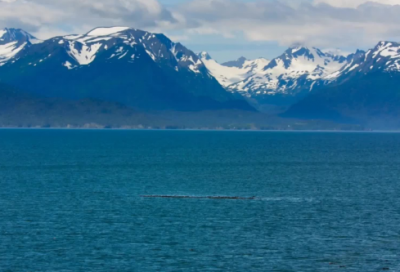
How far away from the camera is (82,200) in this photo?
103062mm

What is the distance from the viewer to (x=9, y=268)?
63.4 m

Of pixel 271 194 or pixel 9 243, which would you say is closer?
pixel 9 243

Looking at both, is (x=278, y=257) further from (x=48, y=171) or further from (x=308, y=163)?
(x=308, y=163)

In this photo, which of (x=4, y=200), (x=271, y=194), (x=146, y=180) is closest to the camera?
(x=4, y=200)

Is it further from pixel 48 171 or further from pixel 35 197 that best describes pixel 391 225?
pixel 48 171

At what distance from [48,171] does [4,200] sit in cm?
4955

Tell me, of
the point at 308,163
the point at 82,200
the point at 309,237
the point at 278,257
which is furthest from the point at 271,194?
the point at 308,163

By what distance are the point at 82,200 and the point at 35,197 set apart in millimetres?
7130

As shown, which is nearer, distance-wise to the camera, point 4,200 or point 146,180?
point 4,200

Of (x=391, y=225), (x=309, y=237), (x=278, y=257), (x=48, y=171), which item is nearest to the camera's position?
(x=278, y=257)

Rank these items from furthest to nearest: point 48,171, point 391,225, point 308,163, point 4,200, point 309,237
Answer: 1. point 308,163
2. point 48,171
3. point 4,200
4. point 391,225
5. point 309,237

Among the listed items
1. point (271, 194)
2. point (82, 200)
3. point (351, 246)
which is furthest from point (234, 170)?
point (351, 246)

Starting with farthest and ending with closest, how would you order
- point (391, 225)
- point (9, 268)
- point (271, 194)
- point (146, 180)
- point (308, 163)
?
point (308, 163), point (146, 180), point (271, 194), point (391, 225), point (9, 268)

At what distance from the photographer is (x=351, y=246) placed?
7206 cm
